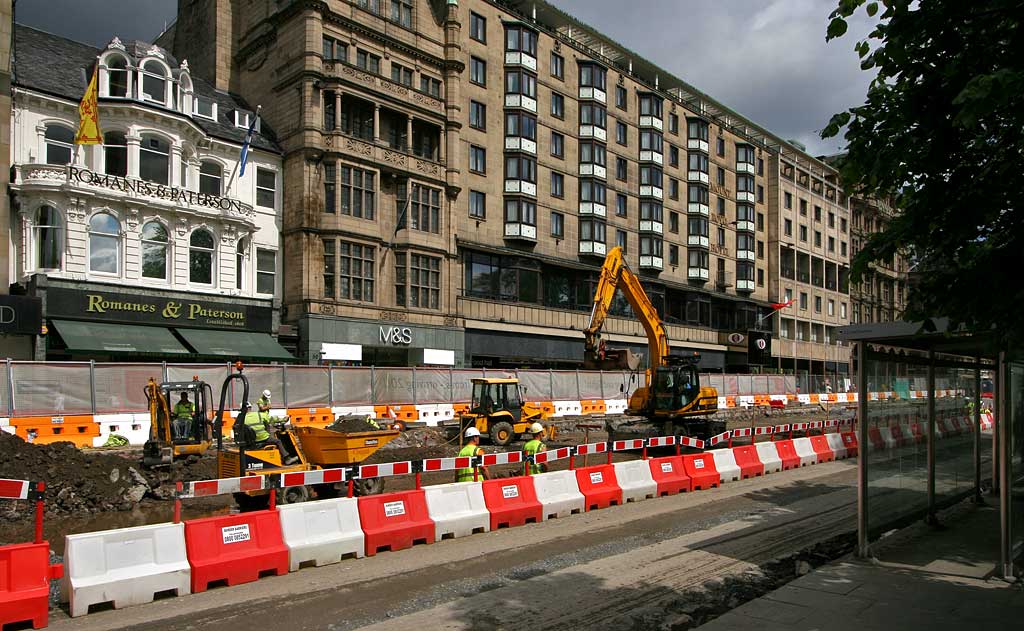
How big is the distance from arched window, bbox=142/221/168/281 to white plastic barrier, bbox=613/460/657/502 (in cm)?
2197

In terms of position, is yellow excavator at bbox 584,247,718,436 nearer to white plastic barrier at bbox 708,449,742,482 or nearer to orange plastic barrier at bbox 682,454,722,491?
white plastic barrier at bbox 708,449,742,482

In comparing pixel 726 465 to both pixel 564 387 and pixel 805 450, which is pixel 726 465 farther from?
pixel 564 387

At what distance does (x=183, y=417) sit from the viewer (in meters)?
17.7

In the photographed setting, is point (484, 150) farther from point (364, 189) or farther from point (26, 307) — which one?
point (26, 307)

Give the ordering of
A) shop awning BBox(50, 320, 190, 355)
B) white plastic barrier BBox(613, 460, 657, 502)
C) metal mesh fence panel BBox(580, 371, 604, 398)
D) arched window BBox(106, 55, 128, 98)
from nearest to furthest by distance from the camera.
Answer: white plastic barrier BBox(613, 460, 657, 502) < shop awning BBox(50, 320, 190, 355) < arched window BBox(106, 55, 128, 98) < metal mesh fence panel BBox(580, 371, 604, 398)

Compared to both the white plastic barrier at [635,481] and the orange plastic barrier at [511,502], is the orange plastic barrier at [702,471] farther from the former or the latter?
the orange plastic barrier at [511,502]

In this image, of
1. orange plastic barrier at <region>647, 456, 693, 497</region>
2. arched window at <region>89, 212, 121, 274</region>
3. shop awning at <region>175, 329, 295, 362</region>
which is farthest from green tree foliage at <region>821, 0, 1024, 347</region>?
arched window at <region>89, 212, 121, 274</region>

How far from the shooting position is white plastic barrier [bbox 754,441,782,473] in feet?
57.6

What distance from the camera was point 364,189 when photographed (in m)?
33.6

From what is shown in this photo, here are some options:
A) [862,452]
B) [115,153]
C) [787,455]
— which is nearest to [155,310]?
[115,153]

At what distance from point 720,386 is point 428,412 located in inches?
782

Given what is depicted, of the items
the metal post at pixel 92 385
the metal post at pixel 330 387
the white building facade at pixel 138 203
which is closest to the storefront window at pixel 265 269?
the white building facade at pixel 138 203

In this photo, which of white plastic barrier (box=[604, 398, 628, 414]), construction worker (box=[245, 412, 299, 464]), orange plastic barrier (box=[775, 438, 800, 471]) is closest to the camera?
construction worker (box=[245, 412, 299, 464])

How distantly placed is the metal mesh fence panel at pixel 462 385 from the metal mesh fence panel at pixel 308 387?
5.51 meters
